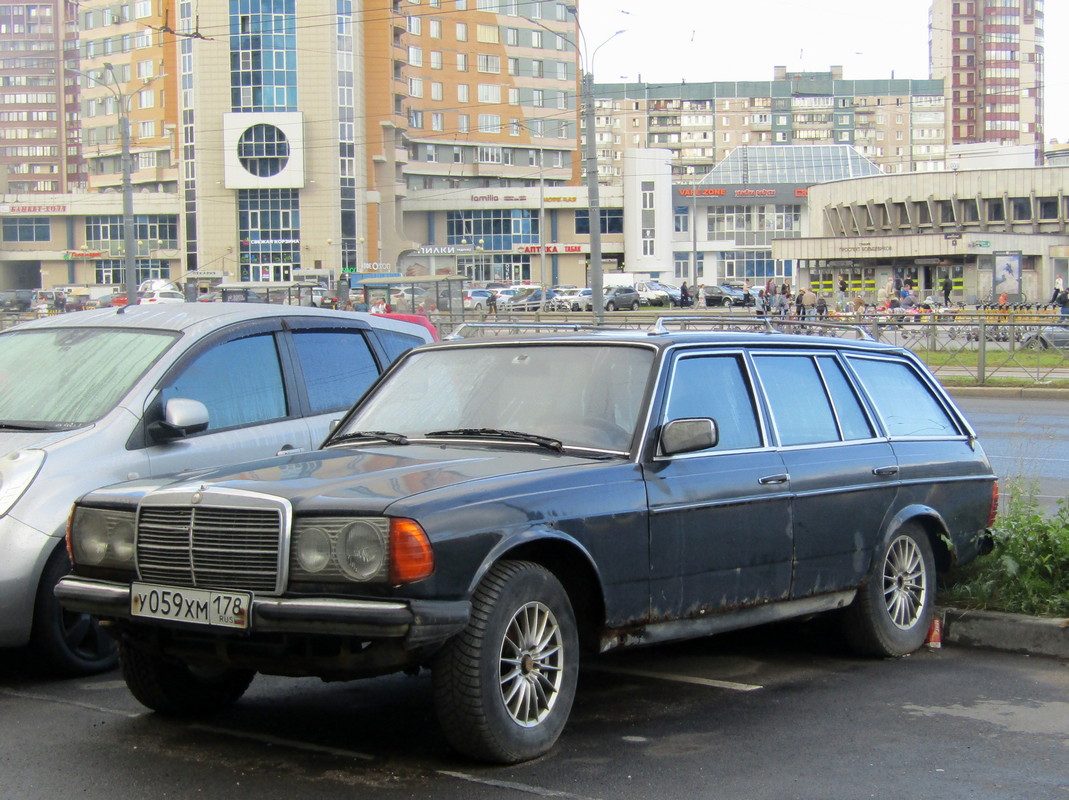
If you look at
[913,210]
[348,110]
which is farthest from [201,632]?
[348,110]

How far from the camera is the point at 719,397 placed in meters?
5.65

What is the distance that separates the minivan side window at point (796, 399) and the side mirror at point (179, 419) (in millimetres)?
2641

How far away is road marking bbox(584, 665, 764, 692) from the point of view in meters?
5.67

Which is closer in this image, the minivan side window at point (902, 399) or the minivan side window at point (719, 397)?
the minivan side window at point (719, 397)

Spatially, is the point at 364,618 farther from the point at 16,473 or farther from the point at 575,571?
the point at 16,473

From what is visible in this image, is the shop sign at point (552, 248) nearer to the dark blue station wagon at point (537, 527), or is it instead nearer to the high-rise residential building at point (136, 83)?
the high-rise residential building at point (136, 83)

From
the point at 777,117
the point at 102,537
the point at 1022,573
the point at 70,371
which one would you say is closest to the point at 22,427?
the point at 70,371

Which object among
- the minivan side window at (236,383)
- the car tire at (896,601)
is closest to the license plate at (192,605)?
the minivan side window at (236,383)

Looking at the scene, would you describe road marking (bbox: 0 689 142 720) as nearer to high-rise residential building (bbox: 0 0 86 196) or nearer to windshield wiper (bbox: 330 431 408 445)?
windshield wiper (bbox: 330 431 408 445)

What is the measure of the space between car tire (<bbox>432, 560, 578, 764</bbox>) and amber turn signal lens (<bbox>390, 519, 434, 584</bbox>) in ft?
0.93

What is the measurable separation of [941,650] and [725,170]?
111 meters

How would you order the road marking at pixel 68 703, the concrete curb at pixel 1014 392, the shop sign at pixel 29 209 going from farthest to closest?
the shop sign at pixel 29 209 → the concrete curb at pixel 1014 392 → the road marking at pixel 68 703

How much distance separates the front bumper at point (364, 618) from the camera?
13.4ft

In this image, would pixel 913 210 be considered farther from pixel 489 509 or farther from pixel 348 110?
Answer: pixel 489 509
